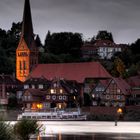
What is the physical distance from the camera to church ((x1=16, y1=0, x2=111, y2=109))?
5015 inches

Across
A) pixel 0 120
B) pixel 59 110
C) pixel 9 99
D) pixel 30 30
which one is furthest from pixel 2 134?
pixel 30 30

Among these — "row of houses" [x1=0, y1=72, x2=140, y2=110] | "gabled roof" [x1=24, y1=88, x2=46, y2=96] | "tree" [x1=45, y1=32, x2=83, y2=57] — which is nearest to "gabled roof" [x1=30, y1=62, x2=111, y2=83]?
"row of houses" [x1=0, y1=72, x2=140, y2=110]

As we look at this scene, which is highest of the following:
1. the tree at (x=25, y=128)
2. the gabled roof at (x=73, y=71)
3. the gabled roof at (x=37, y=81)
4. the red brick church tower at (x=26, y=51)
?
the red brick church tower at (x=26, y=51)

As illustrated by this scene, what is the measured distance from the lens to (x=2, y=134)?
34250 millimetres

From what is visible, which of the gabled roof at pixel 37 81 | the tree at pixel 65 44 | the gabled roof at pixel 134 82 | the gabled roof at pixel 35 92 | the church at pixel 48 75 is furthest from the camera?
the tree at pixel 65 44

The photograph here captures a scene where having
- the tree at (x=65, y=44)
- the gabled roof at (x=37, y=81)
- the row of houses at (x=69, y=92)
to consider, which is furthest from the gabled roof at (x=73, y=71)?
the tree at (x=65, y=44)

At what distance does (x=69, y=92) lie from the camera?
127875mm

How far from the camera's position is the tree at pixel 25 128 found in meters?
45.6

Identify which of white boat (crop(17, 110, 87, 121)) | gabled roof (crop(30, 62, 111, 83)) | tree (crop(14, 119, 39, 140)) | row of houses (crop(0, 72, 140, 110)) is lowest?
tree (crop(14, 119, 39, 140))

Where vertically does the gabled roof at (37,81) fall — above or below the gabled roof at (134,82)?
above

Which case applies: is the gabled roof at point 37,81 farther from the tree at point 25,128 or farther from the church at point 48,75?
the tree at point 25,128

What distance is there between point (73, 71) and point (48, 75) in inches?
224

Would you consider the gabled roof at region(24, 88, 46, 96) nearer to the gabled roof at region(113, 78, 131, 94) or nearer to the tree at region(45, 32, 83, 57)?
the gabled roof at region(113, 78, 131, 94)

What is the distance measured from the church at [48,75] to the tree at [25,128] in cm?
7990
